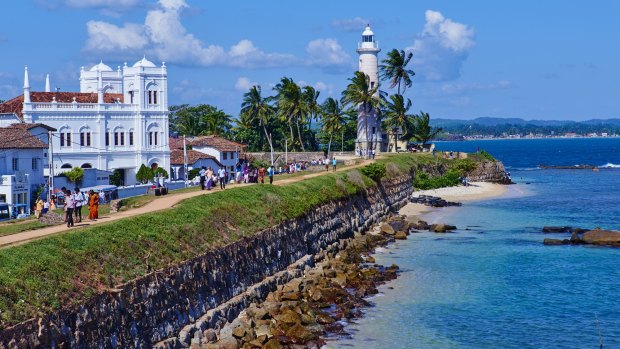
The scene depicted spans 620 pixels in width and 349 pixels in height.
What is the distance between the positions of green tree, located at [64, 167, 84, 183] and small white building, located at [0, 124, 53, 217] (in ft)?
15.3

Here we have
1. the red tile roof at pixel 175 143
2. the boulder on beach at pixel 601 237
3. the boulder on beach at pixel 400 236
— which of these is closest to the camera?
the boulder on beach at pixel 601 237

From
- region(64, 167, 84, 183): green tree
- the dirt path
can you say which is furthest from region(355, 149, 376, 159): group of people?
the dirt path

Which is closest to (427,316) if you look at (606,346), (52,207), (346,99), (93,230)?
(606,346)

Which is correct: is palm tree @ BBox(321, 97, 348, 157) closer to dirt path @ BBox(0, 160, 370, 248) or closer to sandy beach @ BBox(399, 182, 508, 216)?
sandy beach @ BBox(399, 182, 508, 216)

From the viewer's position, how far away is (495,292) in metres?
36.6

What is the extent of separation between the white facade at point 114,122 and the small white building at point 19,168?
904cm

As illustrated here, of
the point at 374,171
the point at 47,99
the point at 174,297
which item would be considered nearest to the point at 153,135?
the point at 47,99

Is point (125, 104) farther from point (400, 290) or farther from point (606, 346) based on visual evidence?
point (606, 346)

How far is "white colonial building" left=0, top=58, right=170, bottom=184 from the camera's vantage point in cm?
6328

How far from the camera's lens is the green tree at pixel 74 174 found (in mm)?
58156

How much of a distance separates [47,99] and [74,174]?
10.2 m

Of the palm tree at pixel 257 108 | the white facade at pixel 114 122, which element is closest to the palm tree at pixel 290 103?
the palm tree at pixel 257 108

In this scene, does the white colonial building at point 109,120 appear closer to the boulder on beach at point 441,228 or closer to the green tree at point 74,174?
the green tree at point 74,174

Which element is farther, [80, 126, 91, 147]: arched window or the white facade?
[80, 126, 91, 147]: arched window
